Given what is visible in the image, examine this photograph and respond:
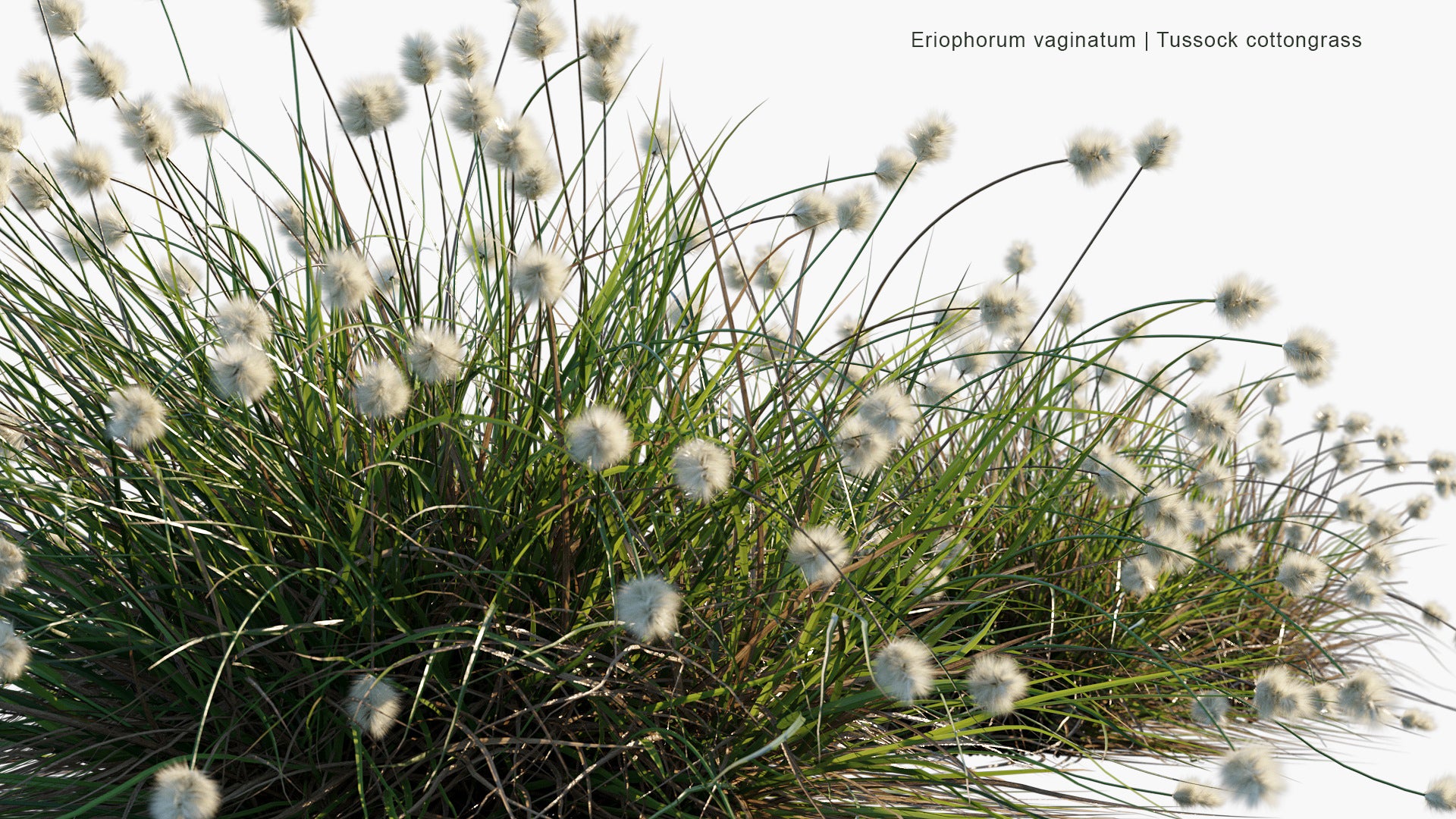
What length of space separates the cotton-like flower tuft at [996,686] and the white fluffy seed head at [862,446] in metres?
0.38

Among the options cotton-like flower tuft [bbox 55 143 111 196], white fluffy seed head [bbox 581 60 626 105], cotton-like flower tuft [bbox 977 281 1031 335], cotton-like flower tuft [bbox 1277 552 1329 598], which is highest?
white fluffy seed head [bbox 581 60 626 105]

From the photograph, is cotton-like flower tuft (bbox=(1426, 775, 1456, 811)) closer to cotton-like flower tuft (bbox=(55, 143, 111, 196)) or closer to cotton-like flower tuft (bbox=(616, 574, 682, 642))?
cotton-like flower tuft (bbox=(616, 574, 682, 642))

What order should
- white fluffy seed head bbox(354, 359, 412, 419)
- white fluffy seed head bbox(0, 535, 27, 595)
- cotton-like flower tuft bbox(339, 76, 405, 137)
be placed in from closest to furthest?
white fluffy seed head bbox(354, 359, 412, 419)
white fluffy seed head bbox(0, 535, 27, 595)
cotton-like flower tuft bbox(339, 76, 405, 137)

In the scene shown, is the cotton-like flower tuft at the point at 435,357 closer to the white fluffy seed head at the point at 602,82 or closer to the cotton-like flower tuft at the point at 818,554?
the cotton-like flower tuft at the point at 818,554

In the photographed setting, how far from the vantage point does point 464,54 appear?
2.43 m

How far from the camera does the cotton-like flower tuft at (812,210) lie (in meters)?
2.56

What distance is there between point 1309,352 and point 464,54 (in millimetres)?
1898

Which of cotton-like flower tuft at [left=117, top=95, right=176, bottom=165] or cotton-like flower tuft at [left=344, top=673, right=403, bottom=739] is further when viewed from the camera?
cotton-like flower tuft at [left=117, top=95, right=176, bottom=165]

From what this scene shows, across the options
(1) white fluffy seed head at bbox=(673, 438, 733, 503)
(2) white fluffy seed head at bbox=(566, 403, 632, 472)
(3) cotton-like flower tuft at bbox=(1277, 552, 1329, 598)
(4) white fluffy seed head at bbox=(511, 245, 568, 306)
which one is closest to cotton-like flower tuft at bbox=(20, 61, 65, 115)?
(4) white fluffy seed head at bbox=(511, 245, 568, 306)

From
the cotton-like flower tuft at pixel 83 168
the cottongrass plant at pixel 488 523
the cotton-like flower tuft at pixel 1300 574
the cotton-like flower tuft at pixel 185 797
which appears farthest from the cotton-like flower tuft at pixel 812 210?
the cotton-like flower tuft at pixel 185 797

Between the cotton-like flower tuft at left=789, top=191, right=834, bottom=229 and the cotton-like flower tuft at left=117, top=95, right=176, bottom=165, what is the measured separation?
1387 millimetres

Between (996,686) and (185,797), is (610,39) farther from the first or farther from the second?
(185,797)

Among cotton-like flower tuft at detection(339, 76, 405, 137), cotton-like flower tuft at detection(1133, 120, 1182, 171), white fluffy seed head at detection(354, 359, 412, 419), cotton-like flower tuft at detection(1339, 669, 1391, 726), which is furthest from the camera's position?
cotton-like flower tuft at detection(1133, 120, 1182, 171)

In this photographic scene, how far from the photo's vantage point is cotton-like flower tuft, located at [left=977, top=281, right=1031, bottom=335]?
8.18 feet
